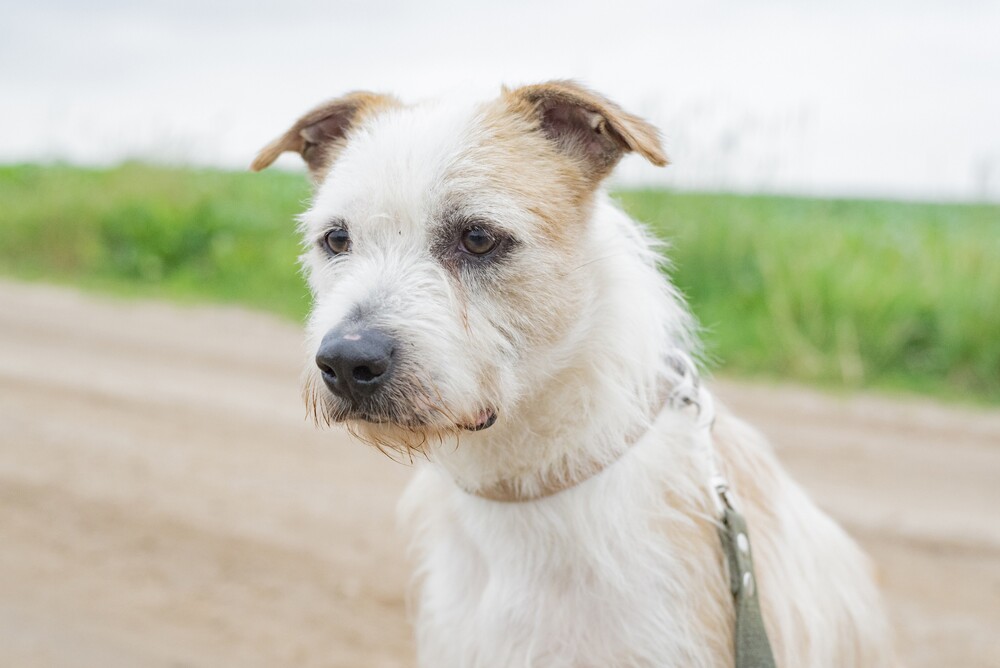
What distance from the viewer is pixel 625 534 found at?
2791mm

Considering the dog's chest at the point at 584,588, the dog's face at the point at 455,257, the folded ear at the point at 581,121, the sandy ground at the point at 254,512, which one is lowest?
the sandy ground at the point at 254,512

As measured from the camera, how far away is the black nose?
8.50 ft

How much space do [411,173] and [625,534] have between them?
4.00ft

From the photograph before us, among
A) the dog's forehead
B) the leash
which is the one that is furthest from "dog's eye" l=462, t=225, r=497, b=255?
the leash

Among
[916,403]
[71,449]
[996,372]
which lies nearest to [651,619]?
[71,449]

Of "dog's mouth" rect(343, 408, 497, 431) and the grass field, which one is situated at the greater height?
"dog's mouth" rect(343, 408, 497, 431)

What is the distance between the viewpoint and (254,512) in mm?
5055

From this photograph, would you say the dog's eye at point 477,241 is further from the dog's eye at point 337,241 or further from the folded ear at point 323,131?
the folded ear at point 323,131

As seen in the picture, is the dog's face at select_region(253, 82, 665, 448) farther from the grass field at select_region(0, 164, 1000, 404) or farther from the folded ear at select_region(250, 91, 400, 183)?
the grass field at select_region(0, 164, 1000, 404)

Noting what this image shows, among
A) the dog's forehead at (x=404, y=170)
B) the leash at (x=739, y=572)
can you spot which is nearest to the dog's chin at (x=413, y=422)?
the dog's forehead at (x=404, y=170)

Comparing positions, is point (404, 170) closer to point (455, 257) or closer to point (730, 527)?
point (455, 257)

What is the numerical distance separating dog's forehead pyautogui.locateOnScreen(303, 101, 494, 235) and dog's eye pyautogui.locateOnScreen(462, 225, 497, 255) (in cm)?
12

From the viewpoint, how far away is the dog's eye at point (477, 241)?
112 inches

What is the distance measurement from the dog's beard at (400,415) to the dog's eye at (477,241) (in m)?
0.46
